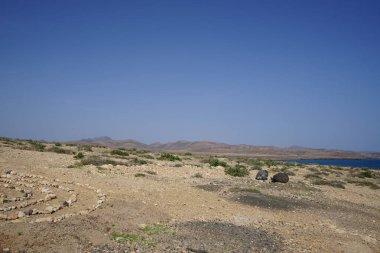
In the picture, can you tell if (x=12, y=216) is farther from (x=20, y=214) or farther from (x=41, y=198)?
(x=41, y=198)

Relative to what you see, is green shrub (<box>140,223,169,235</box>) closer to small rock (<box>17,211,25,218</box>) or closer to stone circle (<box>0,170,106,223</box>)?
stone circle (<box>0,170,106,223</box>)

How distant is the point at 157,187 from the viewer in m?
19.5

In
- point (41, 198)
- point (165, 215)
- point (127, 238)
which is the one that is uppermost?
point (41, 198)

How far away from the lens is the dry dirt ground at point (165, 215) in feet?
34.1

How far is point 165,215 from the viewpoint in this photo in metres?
13.8

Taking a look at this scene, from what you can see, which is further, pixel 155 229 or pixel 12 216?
pixel 155 229

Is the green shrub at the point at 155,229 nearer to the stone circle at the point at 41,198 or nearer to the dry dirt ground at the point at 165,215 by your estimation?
the dry dirt ground at the point at 165,215

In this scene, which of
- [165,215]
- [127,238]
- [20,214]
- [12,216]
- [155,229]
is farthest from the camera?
[165,215]

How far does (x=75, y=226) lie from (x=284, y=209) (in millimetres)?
10047

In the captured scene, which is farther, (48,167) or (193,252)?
(48,167)

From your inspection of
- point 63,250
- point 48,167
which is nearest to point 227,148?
point 48,167

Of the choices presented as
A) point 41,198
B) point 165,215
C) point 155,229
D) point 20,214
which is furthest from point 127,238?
point 41,198

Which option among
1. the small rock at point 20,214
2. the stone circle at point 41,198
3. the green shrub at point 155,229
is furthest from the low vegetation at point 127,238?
the small rock at point 20,214

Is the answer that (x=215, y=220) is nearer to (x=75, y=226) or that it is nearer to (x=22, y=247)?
(x=75, y=226)
